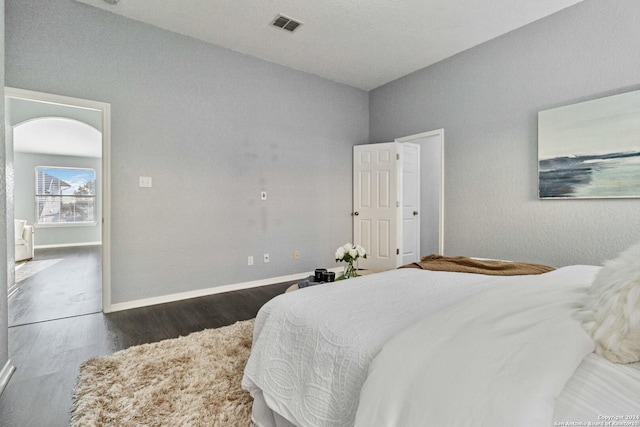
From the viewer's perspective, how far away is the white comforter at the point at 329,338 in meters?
0.90

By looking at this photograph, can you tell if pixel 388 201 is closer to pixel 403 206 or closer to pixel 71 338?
pixel 403 206

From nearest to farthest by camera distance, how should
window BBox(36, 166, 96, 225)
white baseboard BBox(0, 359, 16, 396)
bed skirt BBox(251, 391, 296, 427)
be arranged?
1. bed skirt BBox(251, 391, 296, 427)
2. white baseboard BBox(0, 359, 16, 396)
3. window BBox(36, 166, 96, 225)

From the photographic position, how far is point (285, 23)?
3225 millimetres

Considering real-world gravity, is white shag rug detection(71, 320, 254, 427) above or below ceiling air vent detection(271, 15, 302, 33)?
below

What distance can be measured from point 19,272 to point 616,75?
795 cm

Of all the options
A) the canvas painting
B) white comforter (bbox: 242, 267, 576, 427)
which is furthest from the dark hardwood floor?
the canvas painting

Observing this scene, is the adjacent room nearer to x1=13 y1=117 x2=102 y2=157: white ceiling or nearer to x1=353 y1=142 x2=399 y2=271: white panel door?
x1=353 y1=142 x2=399 y2=271: white panel door

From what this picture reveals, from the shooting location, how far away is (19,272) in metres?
4.65

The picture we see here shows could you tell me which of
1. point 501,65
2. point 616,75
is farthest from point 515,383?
point 501,65

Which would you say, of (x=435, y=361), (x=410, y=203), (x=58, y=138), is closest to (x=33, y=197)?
(x=58, y=138)

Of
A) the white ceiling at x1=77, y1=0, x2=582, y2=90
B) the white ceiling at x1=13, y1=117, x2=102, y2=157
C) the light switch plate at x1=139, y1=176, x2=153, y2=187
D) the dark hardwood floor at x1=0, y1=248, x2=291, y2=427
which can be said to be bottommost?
the dark hardwood floor at x1=0, y1=248, x2=291, y2=427

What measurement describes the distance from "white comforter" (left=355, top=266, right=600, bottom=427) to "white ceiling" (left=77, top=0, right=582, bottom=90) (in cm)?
311

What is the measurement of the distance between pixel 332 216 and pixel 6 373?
3728mm

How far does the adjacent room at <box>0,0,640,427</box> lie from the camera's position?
78cm
